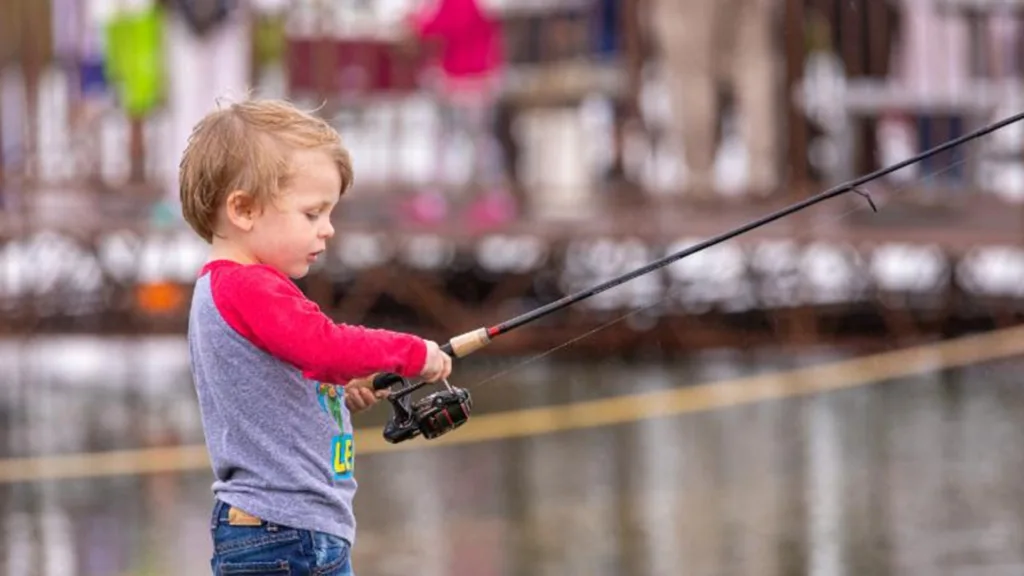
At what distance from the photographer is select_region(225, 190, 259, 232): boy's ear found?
4.32 meters

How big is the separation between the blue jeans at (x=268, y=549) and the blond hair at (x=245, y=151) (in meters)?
0.54

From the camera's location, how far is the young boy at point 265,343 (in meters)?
4.29

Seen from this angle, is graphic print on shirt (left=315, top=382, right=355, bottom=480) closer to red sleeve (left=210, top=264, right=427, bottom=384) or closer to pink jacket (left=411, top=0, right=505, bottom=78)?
red sleeve (left=210, top=264, right=427, bottom=384)

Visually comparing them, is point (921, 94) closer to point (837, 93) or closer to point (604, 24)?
point (837, 93)

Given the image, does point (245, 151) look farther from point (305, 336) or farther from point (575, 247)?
point (575, 247)

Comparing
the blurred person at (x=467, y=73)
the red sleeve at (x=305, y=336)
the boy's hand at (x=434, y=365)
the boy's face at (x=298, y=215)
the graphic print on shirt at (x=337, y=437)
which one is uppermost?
the boy's face at (x=298, y=215)

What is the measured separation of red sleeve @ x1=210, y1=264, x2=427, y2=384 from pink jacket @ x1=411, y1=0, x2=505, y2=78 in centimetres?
1038

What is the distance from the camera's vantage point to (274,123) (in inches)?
170

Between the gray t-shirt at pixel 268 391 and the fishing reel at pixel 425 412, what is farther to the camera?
the fishing reel at pixel 425 412

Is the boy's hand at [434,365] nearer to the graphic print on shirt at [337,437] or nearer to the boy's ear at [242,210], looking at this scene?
the graphic print on shirt at [337,437]

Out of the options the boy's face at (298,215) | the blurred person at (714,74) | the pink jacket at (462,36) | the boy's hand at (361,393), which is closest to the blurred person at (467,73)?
the pink jacket at (462,36)

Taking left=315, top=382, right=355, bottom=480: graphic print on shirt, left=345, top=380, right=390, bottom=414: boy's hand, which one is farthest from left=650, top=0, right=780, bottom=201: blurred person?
left=315, top=382, right=355, bottom=480: graphic print on shirt

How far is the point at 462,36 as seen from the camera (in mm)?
14609

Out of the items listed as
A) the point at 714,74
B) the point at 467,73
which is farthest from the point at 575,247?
the point at 714,74
